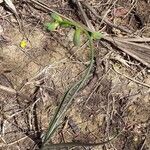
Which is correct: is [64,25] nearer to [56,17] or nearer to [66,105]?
[56,17]

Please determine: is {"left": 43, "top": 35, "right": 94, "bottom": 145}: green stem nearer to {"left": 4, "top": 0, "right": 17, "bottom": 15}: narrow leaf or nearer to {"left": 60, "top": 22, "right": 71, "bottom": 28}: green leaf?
{"left": 60, "top": 22, "right": 71, "bottom": 28}: green leaf

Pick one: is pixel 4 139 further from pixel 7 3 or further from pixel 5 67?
pixel 7 3

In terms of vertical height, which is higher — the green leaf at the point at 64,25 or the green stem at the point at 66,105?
the green leaf at the point at 64,25

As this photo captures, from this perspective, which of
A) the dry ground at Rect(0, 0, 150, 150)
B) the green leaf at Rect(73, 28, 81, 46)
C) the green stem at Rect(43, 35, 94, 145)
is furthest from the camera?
the green leaf at Rect(73, 28, 81, 46)

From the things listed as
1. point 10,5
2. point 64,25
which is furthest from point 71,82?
point 10,5

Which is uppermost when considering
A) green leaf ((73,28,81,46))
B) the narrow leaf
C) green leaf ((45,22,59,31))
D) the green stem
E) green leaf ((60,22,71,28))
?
the narrow leaf

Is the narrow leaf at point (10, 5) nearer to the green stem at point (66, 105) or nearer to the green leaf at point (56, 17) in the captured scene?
the green leaf at point (56, 17)

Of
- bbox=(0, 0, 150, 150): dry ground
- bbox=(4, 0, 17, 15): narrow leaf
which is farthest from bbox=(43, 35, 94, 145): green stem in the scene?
bbox=(4, 0, 17, 15): narrow leaf

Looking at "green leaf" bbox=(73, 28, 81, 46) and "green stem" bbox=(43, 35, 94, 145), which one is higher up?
"green leaf" bbox=(73, 28, 81, 46)

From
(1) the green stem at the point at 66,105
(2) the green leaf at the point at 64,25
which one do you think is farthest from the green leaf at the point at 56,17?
(1) the green stem at the point at 66,105
